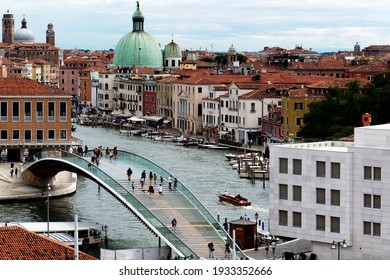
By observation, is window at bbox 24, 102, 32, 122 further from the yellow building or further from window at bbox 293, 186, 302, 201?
window at bbox 293, 186, 302, 201

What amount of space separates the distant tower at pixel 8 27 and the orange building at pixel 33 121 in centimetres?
4843

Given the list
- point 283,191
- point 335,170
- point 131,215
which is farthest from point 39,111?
point 335,170

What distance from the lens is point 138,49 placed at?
134 ft

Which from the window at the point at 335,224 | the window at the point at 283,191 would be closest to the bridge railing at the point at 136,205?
the window at the point at 283,191

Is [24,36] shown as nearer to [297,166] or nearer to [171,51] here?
[171,51]

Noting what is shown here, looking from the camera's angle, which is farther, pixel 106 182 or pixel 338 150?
pixel 106 182

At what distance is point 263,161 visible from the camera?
65.2 ft

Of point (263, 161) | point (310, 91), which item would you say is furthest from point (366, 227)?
point (310, 91)

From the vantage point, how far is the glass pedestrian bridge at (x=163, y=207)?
10117 millimetres

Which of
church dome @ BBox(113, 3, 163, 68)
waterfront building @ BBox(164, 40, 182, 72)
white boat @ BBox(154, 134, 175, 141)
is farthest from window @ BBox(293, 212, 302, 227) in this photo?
waterfront building @ BBox(164, 40, 182, 72)

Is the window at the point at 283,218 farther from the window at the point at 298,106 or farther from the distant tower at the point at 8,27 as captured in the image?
the distant tower at the point at 8,27
